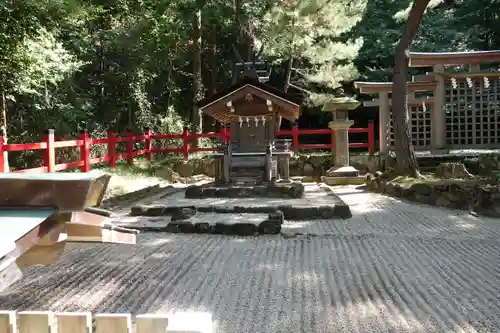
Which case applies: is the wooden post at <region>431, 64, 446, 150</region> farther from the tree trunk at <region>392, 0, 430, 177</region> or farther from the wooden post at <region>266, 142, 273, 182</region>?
the wooden post at <region>266, 142, 273, 182</region>

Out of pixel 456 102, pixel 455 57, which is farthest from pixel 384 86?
pixel 456 102

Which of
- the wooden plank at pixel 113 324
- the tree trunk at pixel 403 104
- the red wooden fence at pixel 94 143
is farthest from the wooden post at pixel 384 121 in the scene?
the wooden plank at pixel 113 324

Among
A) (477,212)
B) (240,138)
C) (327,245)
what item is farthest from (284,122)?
(327,245)

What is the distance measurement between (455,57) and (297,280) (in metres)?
11.7

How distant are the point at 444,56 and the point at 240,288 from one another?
39.2 ft

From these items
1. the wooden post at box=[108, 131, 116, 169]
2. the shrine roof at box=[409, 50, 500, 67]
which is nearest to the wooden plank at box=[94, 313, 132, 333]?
the wooden post at box=[108, 131, 116, 169]

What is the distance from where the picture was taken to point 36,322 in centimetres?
144

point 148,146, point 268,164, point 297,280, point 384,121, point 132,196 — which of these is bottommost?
point 297,280

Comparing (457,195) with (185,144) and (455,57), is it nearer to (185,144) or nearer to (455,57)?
(455,57)

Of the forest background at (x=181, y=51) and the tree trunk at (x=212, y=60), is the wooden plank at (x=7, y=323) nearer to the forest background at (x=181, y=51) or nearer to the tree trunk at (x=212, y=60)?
the forest background at (x=181, y=51)

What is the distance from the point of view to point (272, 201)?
372 inches

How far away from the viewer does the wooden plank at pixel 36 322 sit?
56.6 inches

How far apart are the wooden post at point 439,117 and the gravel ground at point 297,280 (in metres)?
8.00

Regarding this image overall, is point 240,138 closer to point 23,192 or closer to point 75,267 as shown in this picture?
point 75,267
